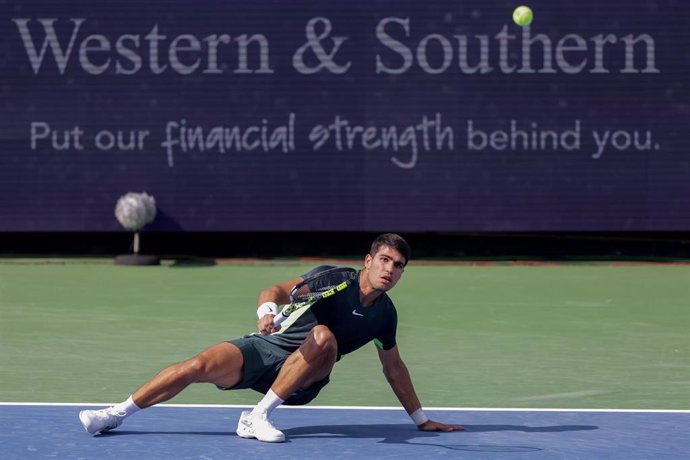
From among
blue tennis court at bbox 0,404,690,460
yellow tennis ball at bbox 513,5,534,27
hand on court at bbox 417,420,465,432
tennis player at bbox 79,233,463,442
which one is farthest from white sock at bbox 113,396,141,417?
yellow tennis ball at bbox 513,5,534,27

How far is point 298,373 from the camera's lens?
773 centimetres

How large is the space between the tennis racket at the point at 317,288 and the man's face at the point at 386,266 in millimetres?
204

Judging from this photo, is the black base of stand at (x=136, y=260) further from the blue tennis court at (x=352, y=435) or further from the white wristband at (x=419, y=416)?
the white wristband at (x=419, y=416)

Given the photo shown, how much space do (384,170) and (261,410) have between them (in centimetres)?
1367

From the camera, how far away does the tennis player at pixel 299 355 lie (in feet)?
25.3

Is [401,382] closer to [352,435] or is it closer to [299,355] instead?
[352,435]

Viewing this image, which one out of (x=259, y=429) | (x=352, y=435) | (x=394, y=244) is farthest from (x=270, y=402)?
(x=394, y=244)

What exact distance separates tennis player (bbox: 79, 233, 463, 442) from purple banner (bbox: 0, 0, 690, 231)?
13.3 m

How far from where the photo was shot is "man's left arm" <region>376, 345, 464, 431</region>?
8117 millimetres

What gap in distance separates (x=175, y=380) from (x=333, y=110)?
13.8 metres

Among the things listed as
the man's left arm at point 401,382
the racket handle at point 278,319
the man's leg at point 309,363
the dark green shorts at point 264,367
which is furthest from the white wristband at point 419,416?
the racket handle at point 278,319

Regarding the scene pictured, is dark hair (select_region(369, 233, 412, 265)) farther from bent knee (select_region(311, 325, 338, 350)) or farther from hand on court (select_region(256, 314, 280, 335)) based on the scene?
hand on court (select_region(256, 314, 280, 335))

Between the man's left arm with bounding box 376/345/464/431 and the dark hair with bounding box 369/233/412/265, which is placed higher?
the dark hair with bounding box 369/233/412/265

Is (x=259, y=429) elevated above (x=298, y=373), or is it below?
below
